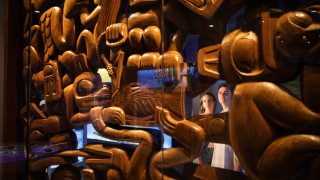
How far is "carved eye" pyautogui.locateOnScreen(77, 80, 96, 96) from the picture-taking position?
118 cm

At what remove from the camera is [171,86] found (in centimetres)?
91

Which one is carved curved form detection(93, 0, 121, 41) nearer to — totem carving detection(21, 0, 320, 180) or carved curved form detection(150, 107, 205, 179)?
totem carving detection(21, 0, 320, 180)

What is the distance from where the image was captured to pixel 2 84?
1634mm

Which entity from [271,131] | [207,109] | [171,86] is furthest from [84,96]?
[271,131]

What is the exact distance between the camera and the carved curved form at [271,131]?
65cm

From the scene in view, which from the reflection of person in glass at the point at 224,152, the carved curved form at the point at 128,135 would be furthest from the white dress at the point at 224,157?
the carved curved form at the point at 128,135

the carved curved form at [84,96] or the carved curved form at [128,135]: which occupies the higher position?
the carved curved form at [84,96]

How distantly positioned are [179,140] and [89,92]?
531 mm

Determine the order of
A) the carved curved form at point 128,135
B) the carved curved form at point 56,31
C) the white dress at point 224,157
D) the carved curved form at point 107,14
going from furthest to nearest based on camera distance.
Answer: the carved curved form at point 56,31 → the carved curved form at point 107,14 → the carved curved form at point 128,135 → the white dress at point 224,157

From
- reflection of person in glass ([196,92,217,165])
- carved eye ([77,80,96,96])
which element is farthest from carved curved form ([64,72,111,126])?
reflection of person in glass ([196,92,217,165])

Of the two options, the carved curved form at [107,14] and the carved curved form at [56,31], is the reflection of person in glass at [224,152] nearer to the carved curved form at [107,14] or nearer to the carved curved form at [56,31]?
the carved curved form at [107,14]

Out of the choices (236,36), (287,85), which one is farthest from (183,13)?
(287,85)

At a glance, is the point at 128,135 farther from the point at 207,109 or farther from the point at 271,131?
the point at 271,131

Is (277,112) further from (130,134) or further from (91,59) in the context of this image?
(91,59)
